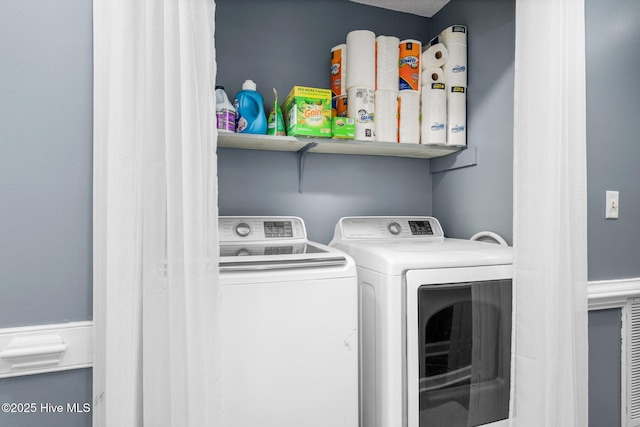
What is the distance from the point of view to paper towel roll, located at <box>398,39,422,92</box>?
5.98 feet

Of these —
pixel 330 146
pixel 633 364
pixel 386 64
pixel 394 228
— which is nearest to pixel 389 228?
pixel 394 228

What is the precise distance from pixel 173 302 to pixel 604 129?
71.3 inches

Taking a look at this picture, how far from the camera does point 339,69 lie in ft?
5.92

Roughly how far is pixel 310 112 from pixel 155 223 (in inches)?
37.8

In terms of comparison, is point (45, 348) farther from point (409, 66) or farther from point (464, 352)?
point (409, 66)

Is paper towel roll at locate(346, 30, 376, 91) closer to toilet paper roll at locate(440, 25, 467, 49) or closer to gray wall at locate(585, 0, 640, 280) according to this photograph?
toilet paper roll at locate(440, 25, 467, 49)

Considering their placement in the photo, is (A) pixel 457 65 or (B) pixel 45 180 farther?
(A) pixel 457 65

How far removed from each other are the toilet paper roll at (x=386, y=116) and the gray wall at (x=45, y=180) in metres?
1.28

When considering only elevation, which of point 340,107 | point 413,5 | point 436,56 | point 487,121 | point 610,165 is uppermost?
point 413,5

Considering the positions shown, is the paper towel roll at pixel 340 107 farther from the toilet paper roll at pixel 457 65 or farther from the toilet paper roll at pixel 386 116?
the toilet paper roll at pixel 457 65

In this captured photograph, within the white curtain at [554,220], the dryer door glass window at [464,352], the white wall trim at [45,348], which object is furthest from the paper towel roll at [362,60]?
the white wall trim at [45,348]

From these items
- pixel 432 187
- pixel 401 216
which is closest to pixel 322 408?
pixel 401 216

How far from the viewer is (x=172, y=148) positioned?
34.0 inches

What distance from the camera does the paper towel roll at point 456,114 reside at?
1.80 metres
